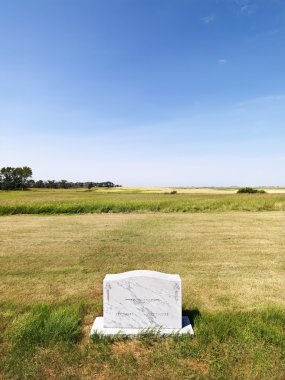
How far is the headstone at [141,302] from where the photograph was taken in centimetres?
525

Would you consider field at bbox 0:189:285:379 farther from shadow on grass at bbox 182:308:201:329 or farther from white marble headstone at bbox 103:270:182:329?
white marble headstone at bbox 103:270:182:329

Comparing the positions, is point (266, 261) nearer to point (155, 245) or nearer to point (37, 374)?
point (155, 245)

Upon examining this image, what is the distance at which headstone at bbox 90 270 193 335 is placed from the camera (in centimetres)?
525

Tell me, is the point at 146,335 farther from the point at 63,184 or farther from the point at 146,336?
the point at 63,184

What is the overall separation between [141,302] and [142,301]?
0.02 m

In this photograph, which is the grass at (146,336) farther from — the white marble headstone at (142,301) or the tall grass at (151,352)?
the white marble headstone at (142,301)

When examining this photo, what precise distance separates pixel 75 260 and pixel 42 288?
9.48 ft

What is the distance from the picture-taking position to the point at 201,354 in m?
4.48

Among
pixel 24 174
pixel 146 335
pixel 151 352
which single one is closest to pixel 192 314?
pixel 146 335

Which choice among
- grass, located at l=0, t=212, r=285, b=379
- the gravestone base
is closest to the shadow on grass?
grass, located at l=0, t=212, r=285, b=379

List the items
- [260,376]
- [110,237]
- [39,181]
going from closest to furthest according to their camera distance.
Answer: [260,376] < [110,237] < [39,181]

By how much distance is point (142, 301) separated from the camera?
527 centimetres

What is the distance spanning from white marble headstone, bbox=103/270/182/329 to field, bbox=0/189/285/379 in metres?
0.34

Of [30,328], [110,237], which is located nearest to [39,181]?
[110,237]
